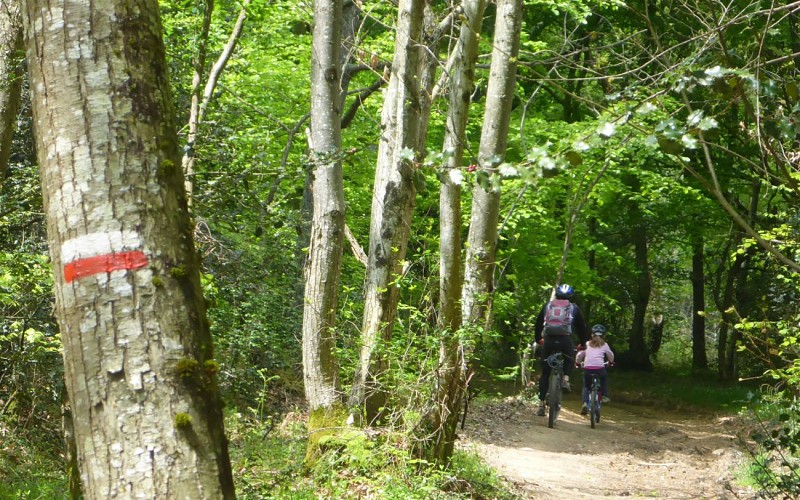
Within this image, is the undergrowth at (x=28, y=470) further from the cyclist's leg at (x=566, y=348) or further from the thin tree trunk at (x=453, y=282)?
the cyclist's leg at (x=566, y=348)

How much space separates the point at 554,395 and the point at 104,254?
39.3 feet

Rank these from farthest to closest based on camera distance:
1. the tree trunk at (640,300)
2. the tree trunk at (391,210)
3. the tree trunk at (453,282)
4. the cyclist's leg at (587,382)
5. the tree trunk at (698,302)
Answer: the tree trunk at (698,302) < the tree trunk at (640,300) < the cyclist's leg at (587,382) < the tree trunk at (391,210) < the tree trunk at (453,282)

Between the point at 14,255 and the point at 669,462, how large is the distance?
947cm

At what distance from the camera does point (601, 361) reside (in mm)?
14641

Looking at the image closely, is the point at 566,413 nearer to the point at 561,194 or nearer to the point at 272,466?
the point at 561,194

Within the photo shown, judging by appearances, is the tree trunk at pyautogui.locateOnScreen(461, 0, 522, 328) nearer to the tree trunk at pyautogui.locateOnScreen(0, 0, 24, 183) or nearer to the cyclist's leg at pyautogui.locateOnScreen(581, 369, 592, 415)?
the tree trunk at pyautogui.locateOnScreen(0, 0, 24, 183)

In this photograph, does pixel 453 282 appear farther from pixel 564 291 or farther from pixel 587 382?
pixel 587 382

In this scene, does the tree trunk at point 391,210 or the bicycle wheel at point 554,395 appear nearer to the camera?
the tree trunk at point 391,210

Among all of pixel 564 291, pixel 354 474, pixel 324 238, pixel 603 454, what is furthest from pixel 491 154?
pixel 603 454

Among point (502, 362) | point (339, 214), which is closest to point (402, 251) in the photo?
point (339, 214)

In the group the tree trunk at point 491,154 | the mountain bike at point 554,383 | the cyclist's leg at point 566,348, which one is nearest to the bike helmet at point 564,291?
the cyclist's leg at point 566,348

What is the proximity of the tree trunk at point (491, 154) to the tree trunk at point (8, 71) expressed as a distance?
426 cm

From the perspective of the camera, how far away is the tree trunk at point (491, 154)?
27.5 feet

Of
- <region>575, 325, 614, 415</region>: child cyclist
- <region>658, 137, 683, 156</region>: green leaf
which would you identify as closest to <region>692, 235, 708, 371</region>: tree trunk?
<region>575, 325, 614, 415</region>: child cyclist
